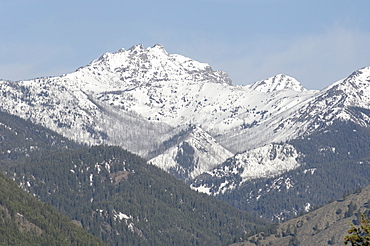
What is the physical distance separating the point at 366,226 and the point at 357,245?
6.71ft

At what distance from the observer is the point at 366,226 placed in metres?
66.9

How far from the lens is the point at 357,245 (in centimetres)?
6775
